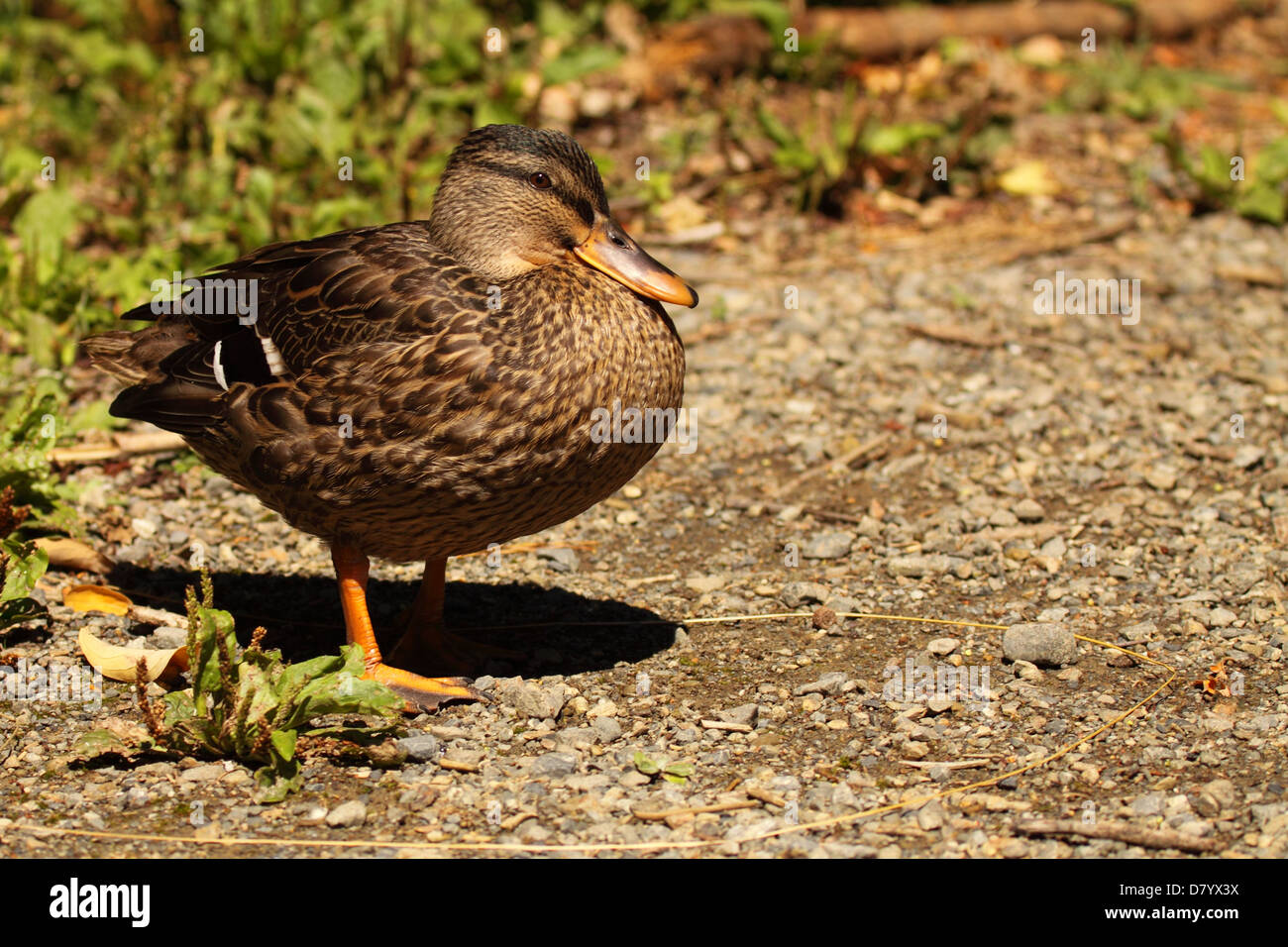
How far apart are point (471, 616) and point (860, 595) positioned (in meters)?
1.38

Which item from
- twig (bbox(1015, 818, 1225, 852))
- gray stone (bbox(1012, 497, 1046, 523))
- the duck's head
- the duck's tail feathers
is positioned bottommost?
twig (bbox(1015, 818, 1225, 852))

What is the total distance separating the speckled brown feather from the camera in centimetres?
393

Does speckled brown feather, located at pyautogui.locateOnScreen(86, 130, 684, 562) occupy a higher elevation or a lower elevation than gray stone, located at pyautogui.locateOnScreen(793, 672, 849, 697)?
higher

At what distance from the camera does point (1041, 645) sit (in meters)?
4.39

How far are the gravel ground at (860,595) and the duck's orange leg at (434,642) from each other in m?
0.11

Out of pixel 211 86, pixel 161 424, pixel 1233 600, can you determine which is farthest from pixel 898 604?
pixel 211 86

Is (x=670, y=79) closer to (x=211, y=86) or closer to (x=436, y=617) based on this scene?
(x=211, y=86)

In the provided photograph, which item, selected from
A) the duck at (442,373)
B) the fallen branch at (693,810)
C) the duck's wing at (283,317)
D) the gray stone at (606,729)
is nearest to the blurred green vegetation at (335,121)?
the duck's wing at (283,317)

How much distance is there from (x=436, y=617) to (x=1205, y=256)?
485cm

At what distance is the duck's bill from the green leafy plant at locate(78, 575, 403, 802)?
4.64ft

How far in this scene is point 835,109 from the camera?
8430 mm

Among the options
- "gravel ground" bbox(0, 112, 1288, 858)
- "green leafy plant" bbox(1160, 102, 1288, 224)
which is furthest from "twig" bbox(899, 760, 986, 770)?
"green leafy plant" bbox(1160, 102, 1288, 224)

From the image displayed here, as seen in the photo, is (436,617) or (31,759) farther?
(436,617)

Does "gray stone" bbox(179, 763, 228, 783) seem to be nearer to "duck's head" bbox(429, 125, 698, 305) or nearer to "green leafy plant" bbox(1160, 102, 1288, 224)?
"duck's head" bbox(429, 125, 698, 305)
